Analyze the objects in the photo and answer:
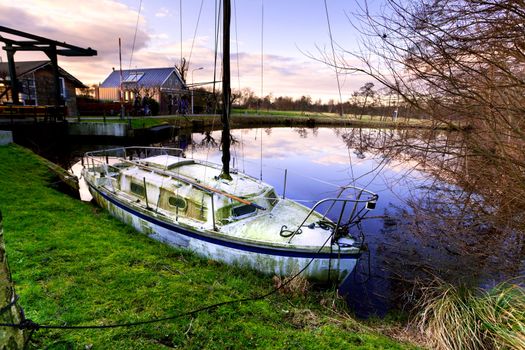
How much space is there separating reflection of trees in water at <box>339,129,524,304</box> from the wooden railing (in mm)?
24845

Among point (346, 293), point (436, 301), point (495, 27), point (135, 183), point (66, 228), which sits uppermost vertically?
point (495, 27)

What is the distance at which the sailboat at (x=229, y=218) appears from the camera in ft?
21.8

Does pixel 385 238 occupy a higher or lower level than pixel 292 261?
lower

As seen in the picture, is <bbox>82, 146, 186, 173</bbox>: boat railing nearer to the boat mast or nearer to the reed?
the boat mast

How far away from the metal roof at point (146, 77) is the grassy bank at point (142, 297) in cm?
4340

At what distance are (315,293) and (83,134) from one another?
1054 inches

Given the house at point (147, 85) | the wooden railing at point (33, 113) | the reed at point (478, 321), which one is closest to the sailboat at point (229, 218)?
the reed at point (478, 321)

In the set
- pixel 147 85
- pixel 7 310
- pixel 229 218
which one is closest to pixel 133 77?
pixel 147 85

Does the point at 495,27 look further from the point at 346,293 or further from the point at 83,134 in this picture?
the point at 83,134

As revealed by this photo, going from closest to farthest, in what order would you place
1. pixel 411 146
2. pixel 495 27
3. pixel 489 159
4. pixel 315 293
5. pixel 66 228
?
1. pixel 495 27
2. pixel 489 159
3. pixel 411 146
4. pixel 315 293
5. pixel 66 228

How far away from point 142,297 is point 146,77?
5088cm

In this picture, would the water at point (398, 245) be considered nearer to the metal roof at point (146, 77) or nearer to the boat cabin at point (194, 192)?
the boat cabin at point (194, 192)

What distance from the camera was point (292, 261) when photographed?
6.71m

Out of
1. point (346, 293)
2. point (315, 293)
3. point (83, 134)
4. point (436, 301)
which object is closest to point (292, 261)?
point (315, 293)
